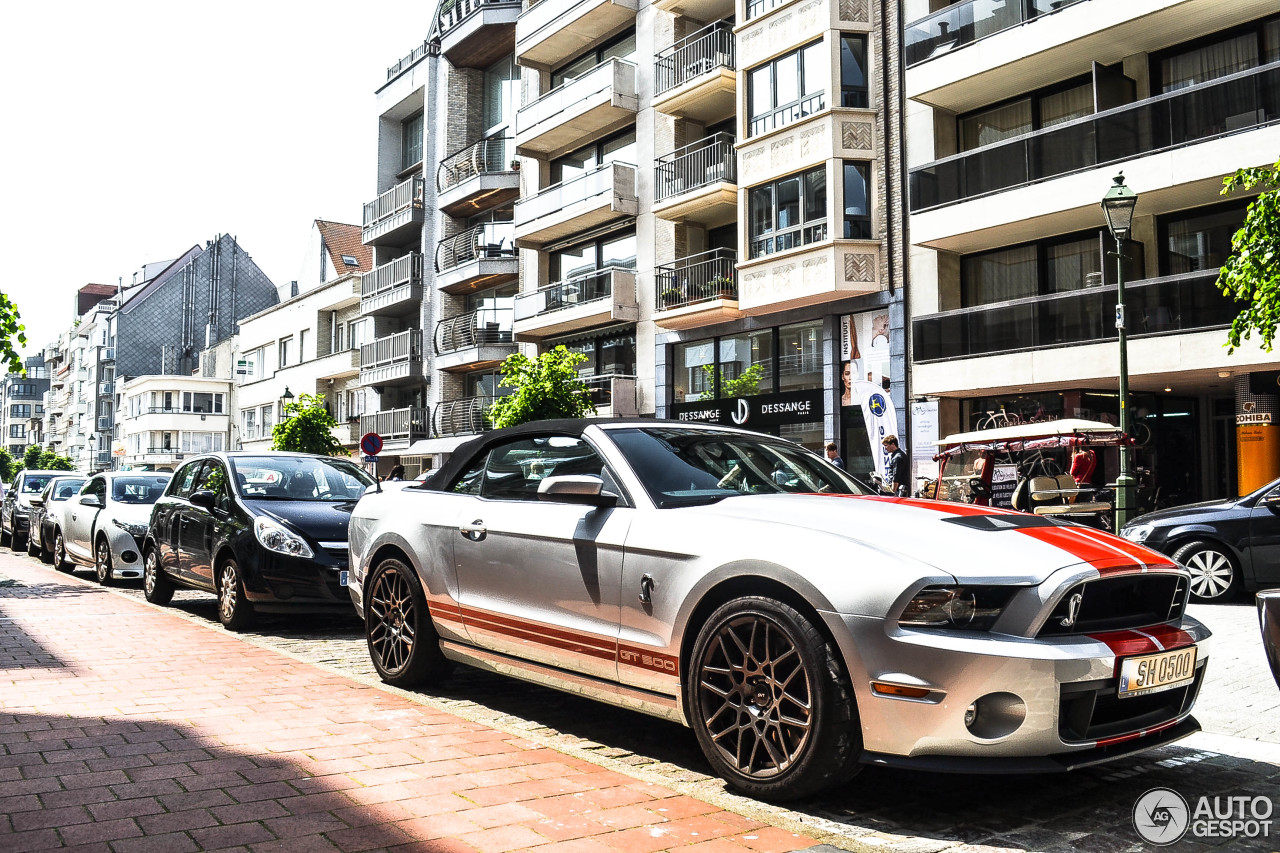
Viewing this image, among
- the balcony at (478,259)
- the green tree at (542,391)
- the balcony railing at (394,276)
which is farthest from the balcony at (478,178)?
the green tree at (542,391)

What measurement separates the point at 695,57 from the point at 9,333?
58.3 feet

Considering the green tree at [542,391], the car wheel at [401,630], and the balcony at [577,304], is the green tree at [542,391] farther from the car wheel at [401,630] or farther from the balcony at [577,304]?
the car wheel at [401,630]

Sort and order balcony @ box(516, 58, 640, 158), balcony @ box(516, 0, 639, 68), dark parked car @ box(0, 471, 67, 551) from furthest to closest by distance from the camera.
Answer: balcony @ box(516, 0, 639, 68) → balcony @ box(516, 58, 640, 158) → dark parked car @ box(0, 471, 67, 551)

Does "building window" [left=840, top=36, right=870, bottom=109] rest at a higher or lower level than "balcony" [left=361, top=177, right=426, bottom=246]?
lower

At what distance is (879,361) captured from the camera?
2308 cm

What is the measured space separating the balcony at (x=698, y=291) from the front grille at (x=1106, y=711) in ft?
73.2


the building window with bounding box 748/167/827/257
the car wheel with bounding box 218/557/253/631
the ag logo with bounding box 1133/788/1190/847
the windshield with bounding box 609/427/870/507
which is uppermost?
the building window with bounding box 748/167/827/257

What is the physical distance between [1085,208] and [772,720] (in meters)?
18.1

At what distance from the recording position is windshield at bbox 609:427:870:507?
192 inches

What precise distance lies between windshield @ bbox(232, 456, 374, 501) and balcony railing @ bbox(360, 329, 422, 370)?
30387 millimetres

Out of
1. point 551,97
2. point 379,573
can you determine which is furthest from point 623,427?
point 551,97

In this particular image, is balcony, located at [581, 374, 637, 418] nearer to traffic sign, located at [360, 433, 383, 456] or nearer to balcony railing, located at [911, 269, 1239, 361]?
traffic sign, located at [360, 433, 383, 456]

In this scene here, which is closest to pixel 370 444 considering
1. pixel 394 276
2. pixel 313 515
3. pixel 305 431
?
pixel 305 431

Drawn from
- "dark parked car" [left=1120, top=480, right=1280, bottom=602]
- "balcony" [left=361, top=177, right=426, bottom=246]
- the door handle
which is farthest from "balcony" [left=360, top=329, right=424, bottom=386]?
the door handle
